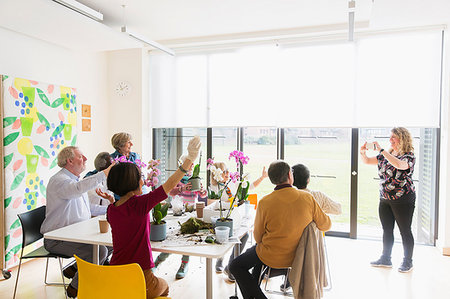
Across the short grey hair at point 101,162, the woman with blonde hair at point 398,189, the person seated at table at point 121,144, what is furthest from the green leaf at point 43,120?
the woman with blonde hair at point 398,189

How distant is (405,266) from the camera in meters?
3.49

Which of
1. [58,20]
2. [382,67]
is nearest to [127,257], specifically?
[58,20]

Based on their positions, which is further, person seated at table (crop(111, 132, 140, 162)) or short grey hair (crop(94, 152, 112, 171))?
person seated at table (crop(111, 132, 140, 162))

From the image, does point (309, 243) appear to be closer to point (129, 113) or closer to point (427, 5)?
point (427, 5)

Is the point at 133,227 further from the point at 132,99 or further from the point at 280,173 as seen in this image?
the point at 132,99

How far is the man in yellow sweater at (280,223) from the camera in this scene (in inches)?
87.0

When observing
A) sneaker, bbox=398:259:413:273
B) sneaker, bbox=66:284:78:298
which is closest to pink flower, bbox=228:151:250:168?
sneaker, bbox=66:284:78:298

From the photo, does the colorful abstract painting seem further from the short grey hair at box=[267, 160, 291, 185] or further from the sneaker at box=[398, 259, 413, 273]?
the sneaker at box=[398, 259, 413, 273]

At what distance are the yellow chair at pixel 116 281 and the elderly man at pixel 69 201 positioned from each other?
1067mm

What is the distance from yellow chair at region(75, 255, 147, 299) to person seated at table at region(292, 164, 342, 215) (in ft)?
4.90

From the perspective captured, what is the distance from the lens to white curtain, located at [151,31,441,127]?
161 inches

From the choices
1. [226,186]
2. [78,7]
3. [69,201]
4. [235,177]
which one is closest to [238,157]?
[235,177]

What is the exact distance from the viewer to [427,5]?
3.16 meters

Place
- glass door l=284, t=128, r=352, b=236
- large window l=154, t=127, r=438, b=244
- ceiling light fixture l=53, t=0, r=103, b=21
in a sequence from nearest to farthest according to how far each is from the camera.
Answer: ceiling light fixture l=53, t=0, r=103, b=21, large window l=154, t=127, r=438, b=244, glass door l=284, t=128, r=352, b=236
